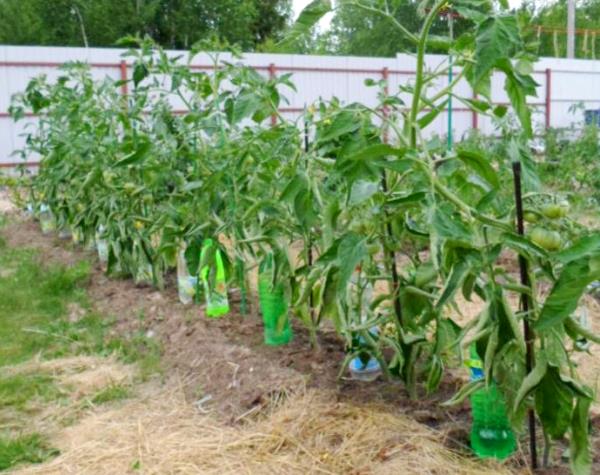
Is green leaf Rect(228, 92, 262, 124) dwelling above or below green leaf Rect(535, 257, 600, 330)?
above

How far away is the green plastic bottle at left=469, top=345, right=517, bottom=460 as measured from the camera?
2.07 meters

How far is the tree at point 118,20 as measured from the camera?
23.1 meters

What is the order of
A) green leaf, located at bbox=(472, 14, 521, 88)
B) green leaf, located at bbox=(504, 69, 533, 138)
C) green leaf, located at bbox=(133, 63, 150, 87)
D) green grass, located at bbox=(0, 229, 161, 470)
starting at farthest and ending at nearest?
green leaf, located at bbox=(133, 63, 150, 87) < green grass, located at bbox=(0, 229, 161, 470) < green leaf, located at bbox=(504, 69, 533, 138) < green leaf, located at bbox=(472, 14, 521, 88)

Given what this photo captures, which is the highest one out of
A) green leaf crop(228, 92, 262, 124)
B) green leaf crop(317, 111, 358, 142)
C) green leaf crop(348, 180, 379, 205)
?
green leaf crop(228, 92, 262, 124)

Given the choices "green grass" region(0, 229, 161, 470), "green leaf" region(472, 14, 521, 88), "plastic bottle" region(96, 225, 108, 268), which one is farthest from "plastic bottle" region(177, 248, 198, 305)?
"green leaf" region(472, 14, 521, 88)

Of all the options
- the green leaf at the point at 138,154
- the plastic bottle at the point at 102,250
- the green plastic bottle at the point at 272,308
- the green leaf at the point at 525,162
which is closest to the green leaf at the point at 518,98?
the green leaf at the point at 525,162

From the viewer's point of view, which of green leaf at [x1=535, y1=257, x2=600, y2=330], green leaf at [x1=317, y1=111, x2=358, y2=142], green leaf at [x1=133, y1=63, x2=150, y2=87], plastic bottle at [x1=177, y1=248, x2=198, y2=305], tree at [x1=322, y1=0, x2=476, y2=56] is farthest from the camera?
tree at [x1=322, y1=0, x2=476, y2=56]

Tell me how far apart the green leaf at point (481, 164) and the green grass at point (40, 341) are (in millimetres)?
1759

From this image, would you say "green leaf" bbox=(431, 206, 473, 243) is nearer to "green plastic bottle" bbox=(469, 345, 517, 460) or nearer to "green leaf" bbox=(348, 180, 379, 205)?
"green leaf" bbox=(348, 180, 379, 205)

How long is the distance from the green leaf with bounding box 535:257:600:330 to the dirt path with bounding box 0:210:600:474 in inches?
30.6

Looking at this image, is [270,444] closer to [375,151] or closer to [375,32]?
[375,151]

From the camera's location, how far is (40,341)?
3826 mm

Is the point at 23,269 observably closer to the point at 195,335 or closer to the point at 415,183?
the point at 195,335

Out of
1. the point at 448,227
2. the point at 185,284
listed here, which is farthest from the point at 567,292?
the point at 185,284
